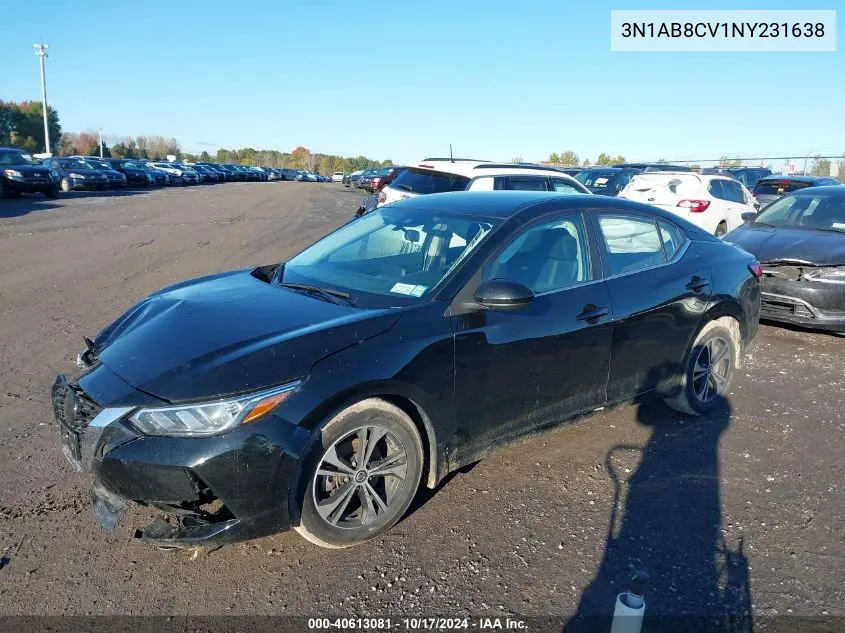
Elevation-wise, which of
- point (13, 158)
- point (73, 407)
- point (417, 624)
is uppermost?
point (13, 158)

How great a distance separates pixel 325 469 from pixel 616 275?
2.28m

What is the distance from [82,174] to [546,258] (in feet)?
103

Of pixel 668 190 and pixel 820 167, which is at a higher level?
pixel 820 167

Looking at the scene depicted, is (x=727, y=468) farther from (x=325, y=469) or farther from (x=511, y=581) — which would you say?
(x=325, y=469)

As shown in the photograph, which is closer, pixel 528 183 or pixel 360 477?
pixel 360 477

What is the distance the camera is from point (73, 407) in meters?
3.11

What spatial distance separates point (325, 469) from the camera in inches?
122

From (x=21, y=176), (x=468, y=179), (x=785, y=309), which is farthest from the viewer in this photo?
(x=21, y=176)

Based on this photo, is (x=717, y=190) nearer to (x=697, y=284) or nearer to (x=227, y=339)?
(x=697, y=284)

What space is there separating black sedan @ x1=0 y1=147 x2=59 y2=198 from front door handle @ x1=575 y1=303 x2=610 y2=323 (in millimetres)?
23017

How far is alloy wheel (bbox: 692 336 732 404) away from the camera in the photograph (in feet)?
16.3

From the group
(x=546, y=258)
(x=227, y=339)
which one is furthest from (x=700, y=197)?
(x=227, y=339)

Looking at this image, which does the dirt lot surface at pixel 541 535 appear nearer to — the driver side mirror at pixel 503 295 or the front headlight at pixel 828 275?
the driver side mirror at pixel 503 295

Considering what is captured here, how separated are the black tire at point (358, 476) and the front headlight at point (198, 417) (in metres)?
0.35
